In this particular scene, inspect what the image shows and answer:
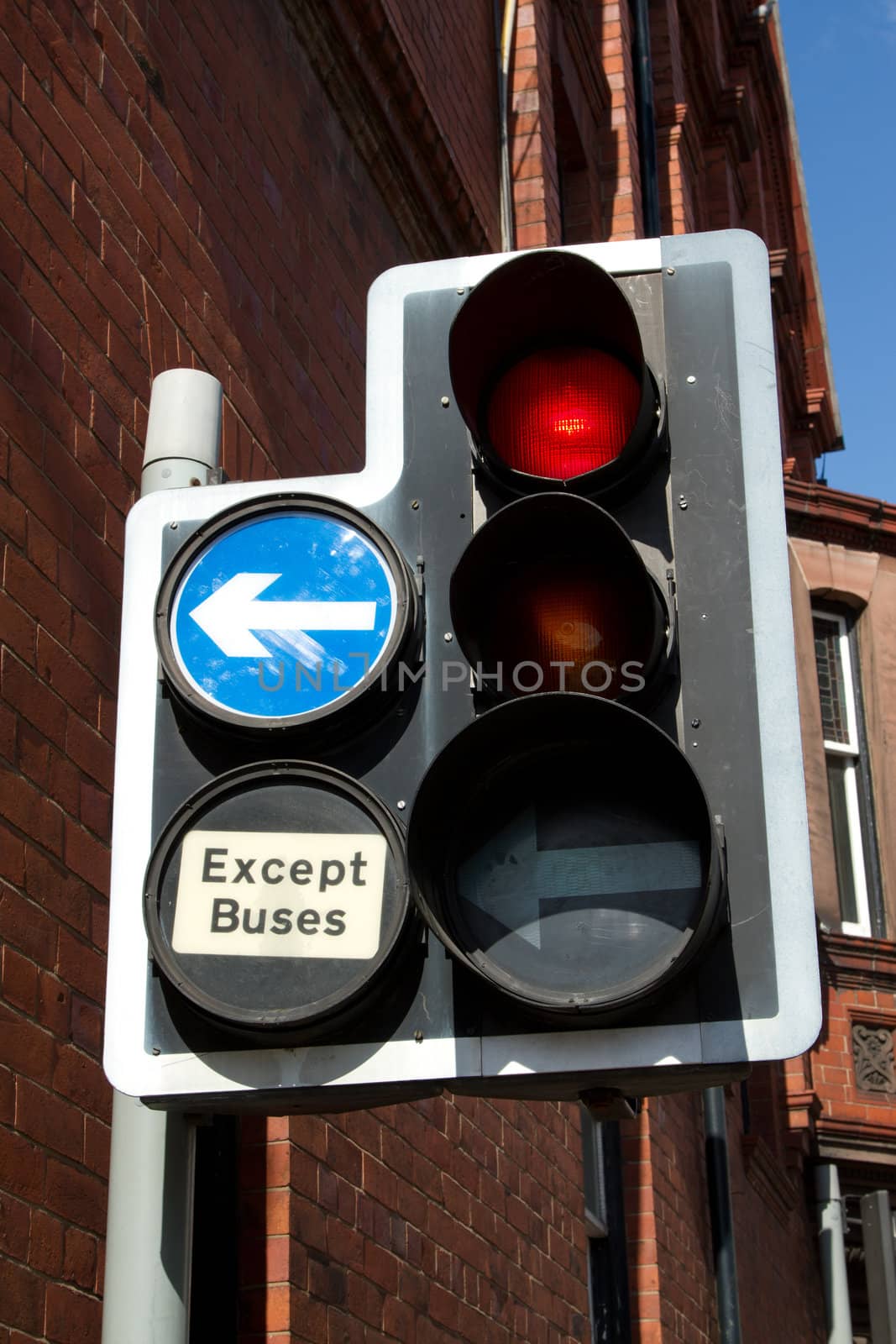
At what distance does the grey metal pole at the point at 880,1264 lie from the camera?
7785 mm

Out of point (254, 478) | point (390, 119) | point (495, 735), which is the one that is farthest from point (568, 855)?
point (390, 119)

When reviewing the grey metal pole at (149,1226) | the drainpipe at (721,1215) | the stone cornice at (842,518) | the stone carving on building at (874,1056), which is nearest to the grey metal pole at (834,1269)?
the stone carving on building at (874,1056)

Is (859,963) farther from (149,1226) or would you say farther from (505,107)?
(149,1226)

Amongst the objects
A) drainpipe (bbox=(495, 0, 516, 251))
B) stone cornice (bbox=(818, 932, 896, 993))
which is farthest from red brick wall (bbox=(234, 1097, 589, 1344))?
stone cornice (bbox=(818, 932, 896, 993))

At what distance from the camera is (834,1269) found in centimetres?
1386

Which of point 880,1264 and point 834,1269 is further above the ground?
point 834,1269

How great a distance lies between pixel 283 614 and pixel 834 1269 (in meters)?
12.5

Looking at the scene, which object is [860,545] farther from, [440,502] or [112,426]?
[440,502]

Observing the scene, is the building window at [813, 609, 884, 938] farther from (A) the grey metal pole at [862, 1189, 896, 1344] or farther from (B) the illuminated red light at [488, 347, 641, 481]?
(B) the illuminated red light at [488, 347, 641, 481]

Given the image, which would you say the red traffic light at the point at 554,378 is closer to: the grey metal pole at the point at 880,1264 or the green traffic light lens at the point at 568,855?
the green traffic light lens at the point at 568,855

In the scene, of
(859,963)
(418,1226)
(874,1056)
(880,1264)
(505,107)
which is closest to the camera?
(418,1226)

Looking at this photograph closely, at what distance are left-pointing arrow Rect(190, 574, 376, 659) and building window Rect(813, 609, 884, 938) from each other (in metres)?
10.1

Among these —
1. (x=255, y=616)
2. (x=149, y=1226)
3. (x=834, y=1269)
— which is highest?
(x=834, y=1269)

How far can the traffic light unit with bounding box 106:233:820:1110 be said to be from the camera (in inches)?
96.3
